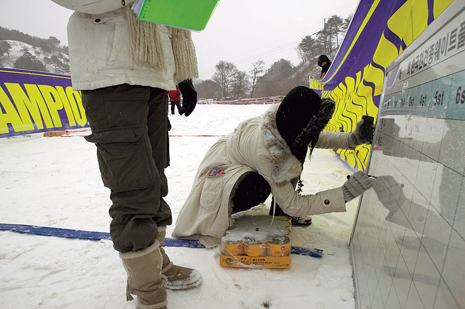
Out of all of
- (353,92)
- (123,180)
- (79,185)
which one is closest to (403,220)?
(123,180)

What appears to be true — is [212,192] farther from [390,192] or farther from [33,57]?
[33,57]

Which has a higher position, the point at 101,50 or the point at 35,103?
the point at 101,50

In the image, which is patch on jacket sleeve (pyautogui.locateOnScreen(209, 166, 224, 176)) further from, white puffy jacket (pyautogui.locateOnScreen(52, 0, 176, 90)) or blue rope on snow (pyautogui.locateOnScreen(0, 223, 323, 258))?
white puffy jacket (pyautogui.locateOnScreen(52, 0, 176, 90))

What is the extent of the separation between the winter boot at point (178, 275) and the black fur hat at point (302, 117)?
30.9 inches

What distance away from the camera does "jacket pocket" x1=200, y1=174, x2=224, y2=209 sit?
1574mm

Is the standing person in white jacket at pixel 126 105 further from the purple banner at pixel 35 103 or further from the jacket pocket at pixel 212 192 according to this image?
the purple banner at pixel 35 103

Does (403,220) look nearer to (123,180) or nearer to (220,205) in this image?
(123,180)

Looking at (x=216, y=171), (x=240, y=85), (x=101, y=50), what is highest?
(x=240, y=85)

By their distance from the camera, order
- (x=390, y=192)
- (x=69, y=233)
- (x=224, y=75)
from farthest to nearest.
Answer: (x=224, y=75) < (x=69, y=233) < (x=390, y=192)

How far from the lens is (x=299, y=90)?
4.34ft

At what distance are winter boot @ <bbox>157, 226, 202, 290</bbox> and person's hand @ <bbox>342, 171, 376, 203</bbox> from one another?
854mm

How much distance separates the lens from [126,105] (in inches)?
36.9

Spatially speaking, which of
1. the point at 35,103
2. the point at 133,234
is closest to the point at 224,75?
the point at 35,103

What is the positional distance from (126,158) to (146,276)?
18.9 inches
